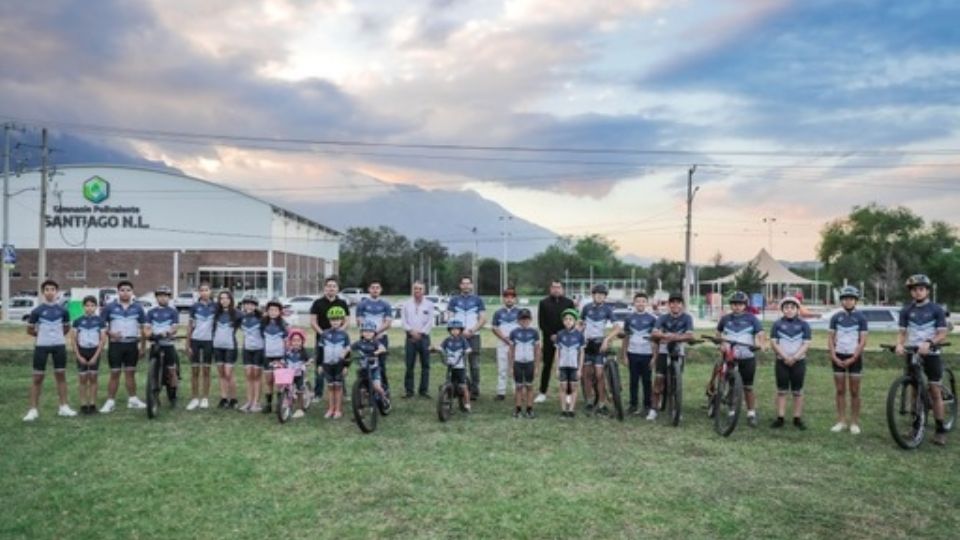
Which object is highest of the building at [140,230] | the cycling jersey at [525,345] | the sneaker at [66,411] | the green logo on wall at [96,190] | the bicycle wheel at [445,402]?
the green logo on wall at [96,190]

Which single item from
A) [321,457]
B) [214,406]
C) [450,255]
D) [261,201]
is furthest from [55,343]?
[450,255]

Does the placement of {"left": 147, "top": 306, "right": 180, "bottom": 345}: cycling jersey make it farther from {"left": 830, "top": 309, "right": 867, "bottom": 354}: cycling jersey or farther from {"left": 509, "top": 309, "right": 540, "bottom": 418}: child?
{"left": 830, "top": 309, "right": 867, "bottom": 354}: cycling jersey

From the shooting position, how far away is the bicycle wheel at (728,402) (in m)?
9.19

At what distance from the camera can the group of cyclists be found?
980cm

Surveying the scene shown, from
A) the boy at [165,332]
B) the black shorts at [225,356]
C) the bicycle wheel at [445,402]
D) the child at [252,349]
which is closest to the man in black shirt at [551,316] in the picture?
the bicycle wheel at [445,402]

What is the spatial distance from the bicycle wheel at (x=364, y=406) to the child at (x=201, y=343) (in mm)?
2812

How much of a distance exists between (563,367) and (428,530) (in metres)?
5.19

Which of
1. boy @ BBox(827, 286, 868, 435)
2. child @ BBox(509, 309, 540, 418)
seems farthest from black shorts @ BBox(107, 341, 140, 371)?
boy @ BBox(827, 286, 868, 435)

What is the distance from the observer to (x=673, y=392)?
10.0m

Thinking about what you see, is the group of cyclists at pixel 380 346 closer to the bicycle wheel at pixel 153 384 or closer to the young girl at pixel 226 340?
the young girl at pixel 226 340

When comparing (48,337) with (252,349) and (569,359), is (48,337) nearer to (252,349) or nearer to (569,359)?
(252,349)

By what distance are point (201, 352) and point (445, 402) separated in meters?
3.67

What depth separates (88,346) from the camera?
10609 millimetres

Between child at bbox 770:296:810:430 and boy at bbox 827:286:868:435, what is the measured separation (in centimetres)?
35
